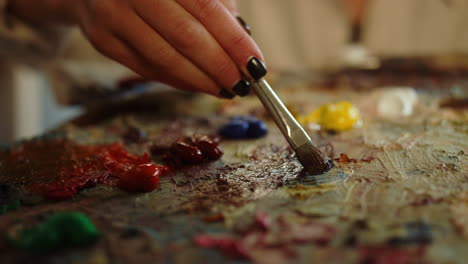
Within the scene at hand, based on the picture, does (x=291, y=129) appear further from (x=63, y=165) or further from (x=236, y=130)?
(x=63, y=165)

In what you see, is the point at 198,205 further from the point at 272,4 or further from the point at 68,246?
the point at 272,4

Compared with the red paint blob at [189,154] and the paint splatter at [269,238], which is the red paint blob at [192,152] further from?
the paint splatter at [269,238]

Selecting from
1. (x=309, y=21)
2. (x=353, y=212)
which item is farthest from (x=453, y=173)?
(x=309, y=21)

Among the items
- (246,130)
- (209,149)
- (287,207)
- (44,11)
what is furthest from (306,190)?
(44,11)

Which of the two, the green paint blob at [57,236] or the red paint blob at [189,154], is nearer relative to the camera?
the green paint blob at [57,236]

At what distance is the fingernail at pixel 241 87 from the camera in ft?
2.65

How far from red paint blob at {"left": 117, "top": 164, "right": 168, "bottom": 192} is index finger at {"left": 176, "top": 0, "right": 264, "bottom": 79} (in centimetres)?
28

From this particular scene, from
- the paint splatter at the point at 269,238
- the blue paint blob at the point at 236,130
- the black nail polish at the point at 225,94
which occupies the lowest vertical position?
the paint splatter at the point at 269,238

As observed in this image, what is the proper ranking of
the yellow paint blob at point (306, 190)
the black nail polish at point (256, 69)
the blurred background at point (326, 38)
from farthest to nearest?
the blurred background at point (326, 38) < the black nail polish at point (256, 69) < the yellow paint blob at point (306, 190)

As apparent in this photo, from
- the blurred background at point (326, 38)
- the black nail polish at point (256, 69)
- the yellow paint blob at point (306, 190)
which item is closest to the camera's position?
the yellow paint blob at point (306, 190)

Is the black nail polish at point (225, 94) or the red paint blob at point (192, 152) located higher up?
the black nail polish at point (225, 94)

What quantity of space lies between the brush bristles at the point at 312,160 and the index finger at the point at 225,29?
0.19 metres

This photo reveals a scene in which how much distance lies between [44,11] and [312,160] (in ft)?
3.55

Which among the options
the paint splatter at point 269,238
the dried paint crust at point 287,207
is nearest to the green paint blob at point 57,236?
the dried paint crust at point 287,207
